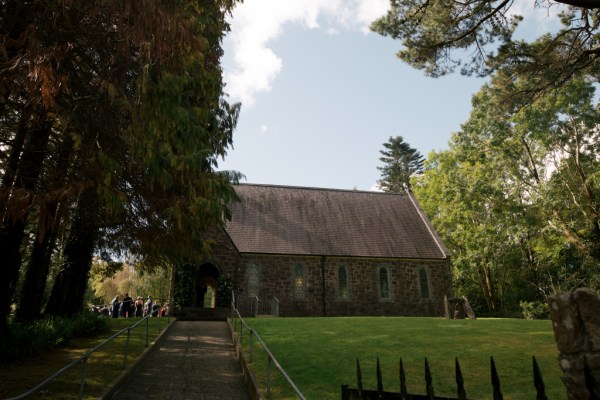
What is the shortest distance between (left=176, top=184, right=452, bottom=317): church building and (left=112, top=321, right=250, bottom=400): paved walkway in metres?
8.90

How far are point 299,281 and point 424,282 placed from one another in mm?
7627

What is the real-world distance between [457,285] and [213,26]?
31.8m

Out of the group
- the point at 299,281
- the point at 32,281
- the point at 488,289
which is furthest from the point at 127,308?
the point at 488,289

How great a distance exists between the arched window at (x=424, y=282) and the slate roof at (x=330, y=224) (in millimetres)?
925

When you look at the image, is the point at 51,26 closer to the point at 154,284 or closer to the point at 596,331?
the point at 596,331

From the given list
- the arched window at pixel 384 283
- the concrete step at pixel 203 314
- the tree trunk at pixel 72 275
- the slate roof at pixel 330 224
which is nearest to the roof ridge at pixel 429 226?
the slate roof at pixel 330 224

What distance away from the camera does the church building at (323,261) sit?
23.3 meters

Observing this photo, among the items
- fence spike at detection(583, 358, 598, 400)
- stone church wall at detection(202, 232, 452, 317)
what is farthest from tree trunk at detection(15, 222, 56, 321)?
fence spike at detection(583, 358, 598, 400)

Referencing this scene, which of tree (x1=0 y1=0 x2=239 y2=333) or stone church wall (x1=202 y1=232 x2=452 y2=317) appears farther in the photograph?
stone church wall (x1=202 y1=232 x2=452 y2=317)

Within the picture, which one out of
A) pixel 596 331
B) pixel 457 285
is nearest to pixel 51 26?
A: pixel 596 331

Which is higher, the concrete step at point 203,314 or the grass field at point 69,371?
the concrete step at point 203,314

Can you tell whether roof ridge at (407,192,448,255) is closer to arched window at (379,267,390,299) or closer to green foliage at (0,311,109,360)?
arched window at (379,267,390,299)

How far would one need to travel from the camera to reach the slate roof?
2500 centimetres

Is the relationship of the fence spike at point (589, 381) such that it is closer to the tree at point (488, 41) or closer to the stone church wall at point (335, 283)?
the tree at point (488, 41)
